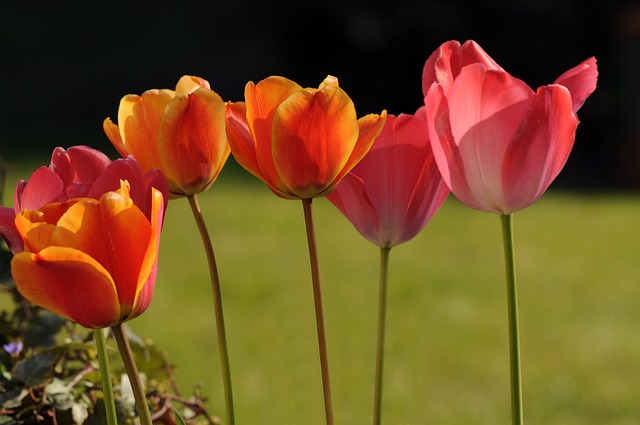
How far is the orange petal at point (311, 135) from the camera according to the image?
0.59 metres

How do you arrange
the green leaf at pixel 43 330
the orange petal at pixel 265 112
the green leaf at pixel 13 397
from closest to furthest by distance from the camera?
the orange petal at pixel 265 112
the green leaf at pixel 13 397
the green leaf at pixel 43 330

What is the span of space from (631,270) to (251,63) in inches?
141

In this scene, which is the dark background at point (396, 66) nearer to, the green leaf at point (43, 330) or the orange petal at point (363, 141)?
the green leaf at point (43, 330)

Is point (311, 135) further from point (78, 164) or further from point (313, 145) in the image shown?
point (78, 164)

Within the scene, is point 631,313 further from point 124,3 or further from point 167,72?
point 124,3

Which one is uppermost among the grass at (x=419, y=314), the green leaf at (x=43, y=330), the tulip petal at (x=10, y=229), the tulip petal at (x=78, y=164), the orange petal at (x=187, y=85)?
the orange petal at (x=187, y=85)

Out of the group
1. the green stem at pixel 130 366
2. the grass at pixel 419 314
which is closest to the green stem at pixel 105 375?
the green stem at pixel 130 366

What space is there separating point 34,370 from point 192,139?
1.07 ft

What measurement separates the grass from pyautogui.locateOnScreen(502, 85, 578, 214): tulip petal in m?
1.39

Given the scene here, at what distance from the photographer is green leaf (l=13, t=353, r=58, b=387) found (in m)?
0.84

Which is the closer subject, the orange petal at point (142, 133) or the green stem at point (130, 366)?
the green stem at point (130, 366)

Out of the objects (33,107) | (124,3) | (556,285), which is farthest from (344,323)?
(124,3)

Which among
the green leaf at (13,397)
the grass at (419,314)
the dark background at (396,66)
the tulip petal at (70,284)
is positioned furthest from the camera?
the dark background at (396,66)

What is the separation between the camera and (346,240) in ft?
13.1
